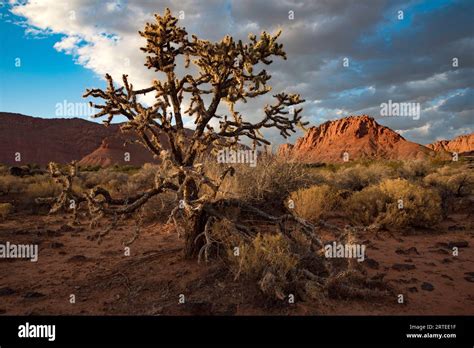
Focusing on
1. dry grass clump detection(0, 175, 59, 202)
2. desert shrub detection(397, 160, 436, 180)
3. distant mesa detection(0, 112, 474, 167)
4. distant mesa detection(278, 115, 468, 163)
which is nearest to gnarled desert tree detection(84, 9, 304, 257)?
dry grass clump detection(0, 175, 59, 202)

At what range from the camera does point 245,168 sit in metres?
9.84

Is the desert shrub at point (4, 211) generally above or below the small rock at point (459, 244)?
above

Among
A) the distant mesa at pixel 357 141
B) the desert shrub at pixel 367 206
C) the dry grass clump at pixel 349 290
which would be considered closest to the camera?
the dry grass clump at pixel 349 290

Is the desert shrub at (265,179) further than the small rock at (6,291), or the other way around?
the desert shrub at (265,179)

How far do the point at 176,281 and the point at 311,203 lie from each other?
4933 millimetres

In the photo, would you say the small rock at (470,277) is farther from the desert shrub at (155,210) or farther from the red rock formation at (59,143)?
the red rock formation at (59,143)

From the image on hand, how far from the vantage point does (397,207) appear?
8.42 m

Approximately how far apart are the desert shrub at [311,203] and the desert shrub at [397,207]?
2.16 ft

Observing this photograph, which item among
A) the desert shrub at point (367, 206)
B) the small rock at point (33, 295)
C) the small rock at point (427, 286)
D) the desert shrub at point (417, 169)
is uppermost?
the desert shrub at point (417, 169)

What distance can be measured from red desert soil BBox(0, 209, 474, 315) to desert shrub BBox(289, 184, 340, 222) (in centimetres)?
87

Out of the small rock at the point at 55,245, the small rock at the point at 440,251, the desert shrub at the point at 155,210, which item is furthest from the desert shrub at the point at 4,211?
the small rock at the point at 440,251

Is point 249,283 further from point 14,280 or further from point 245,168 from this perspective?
point 245,168

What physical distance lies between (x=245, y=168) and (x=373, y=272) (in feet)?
16.4

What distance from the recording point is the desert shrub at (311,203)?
897cm
